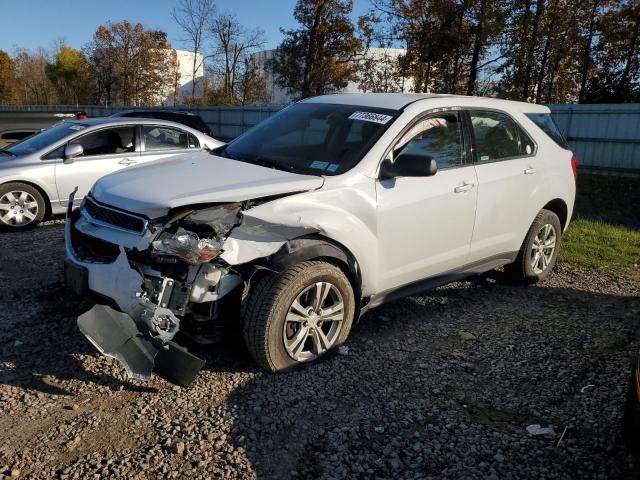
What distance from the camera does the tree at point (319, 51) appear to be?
82.8ft

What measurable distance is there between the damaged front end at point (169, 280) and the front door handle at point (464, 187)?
1.46m

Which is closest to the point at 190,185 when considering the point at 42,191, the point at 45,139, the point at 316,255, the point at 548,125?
the point at 316,255

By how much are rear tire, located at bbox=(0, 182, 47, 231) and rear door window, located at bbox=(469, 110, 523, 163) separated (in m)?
5.80

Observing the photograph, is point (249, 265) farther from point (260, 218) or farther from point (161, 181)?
point (161, 181)

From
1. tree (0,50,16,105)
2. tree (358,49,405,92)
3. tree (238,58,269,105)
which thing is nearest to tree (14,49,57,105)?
tree (0,50,16,105)

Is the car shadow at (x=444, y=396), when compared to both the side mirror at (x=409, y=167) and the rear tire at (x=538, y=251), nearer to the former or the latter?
the rear tire at (x=538, y=251)

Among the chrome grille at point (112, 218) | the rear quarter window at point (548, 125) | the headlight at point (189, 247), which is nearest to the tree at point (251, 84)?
the rear quarter window at point (548, 125)

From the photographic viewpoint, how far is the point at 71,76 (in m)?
54.7

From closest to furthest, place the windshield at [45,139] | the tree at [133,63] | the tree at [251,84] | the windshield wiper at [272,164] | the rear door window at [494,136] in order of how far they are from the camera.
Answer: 1. the windshield wiper at [272,164]
2. the rear door window at [494,136]
3. the windshield at [45,139]
4. the tree at [251,84]
5. the tree at [133,63]

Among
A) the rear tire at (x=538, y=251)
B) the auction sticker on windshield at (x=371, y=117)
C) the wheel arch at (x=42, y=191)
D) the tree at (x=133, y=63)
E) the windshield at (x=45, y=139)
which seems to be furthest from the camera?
the tree at (x=133, y=63)

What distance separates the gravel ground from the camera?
2713mm

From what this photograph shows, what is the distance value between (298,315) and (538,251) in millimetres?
3090

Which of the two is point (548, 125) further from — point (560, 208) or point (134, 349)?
point (134, 349)

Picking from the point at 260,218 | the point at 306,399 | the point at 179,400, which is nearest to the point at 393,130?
the point at 260,218
